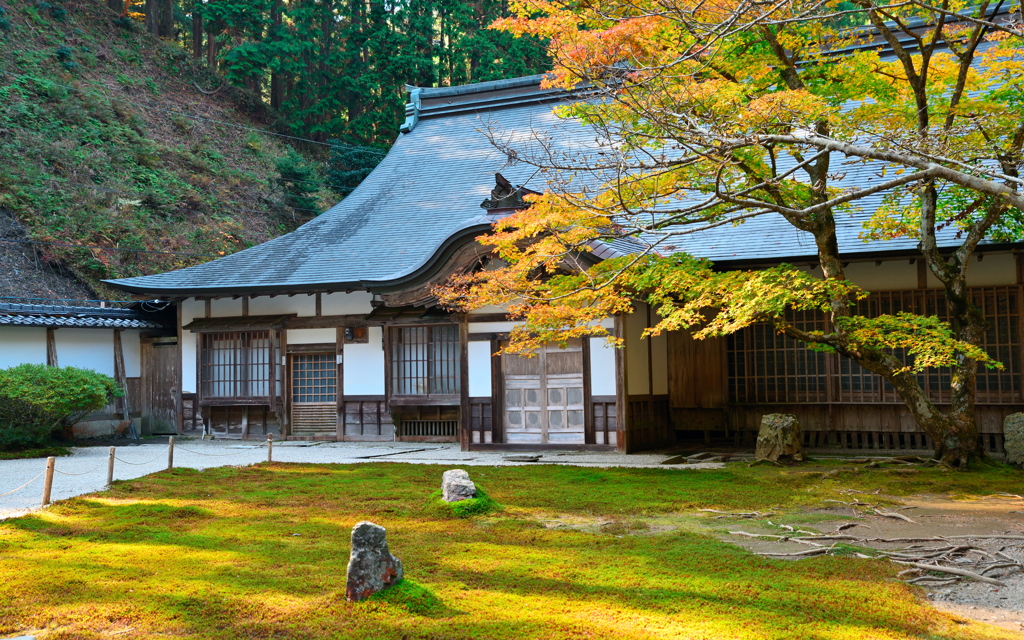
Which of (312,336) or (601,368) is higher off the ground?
(312,336)

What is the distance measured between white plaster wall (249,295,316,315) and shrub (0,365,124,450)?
11.2 feet

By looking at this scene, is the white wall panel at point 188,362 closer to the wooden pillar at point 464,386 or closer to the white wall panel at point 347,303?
the white wall panel at point 347,303

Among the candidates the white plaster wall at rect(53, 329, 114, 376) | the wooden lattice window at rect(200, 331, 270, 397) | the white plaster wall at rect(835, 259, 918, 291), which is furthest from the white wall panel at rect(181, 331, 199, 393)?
the white plaster wall at rect(835, 259, 918, 291)

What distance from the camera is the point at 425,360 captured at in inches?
612

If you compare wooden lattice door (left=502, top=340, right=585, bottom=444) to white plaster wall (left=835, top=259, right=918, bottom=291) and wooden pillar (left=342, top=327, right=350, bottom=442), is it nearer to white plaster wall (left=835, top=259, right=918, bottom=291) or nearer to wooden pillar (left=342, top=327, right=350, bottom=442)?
wooden pillar (left=342, top=327, right=350, bottom=442)

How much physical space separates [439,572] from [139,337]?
14.9 metres

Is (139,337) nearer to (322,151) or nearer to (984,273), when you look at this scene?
→ (984,273)

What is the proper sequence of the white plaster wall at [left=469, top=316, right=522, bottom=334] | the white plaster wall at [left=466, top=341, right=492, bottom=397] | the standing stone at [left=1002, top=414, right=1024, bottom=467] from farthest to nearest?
the white plaster wall at [left=466, top=341, right=492, bottom=397]
the white plaster wall at [left=469, top=316, right=522, bottom=334]
the standing stone at [left=1002, top=414, right=1024, bottom=467]

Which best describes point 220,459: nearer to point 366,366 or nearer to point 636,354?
point 366,366

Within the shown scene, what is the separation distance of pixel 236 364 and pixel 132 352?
2864 mm

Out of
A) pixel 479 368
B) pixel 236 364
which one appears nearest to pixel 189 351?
pixel 236 364

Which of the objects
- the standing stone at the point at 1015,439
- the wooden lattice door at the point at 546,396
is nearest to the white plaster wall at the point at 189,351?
the wooden lattice door at the point at 546,396

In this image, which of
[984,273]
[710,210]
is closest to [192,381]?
[710,210]

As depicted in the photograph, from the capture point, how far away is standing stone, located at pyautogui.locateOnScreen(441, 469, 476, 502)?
820 cm
